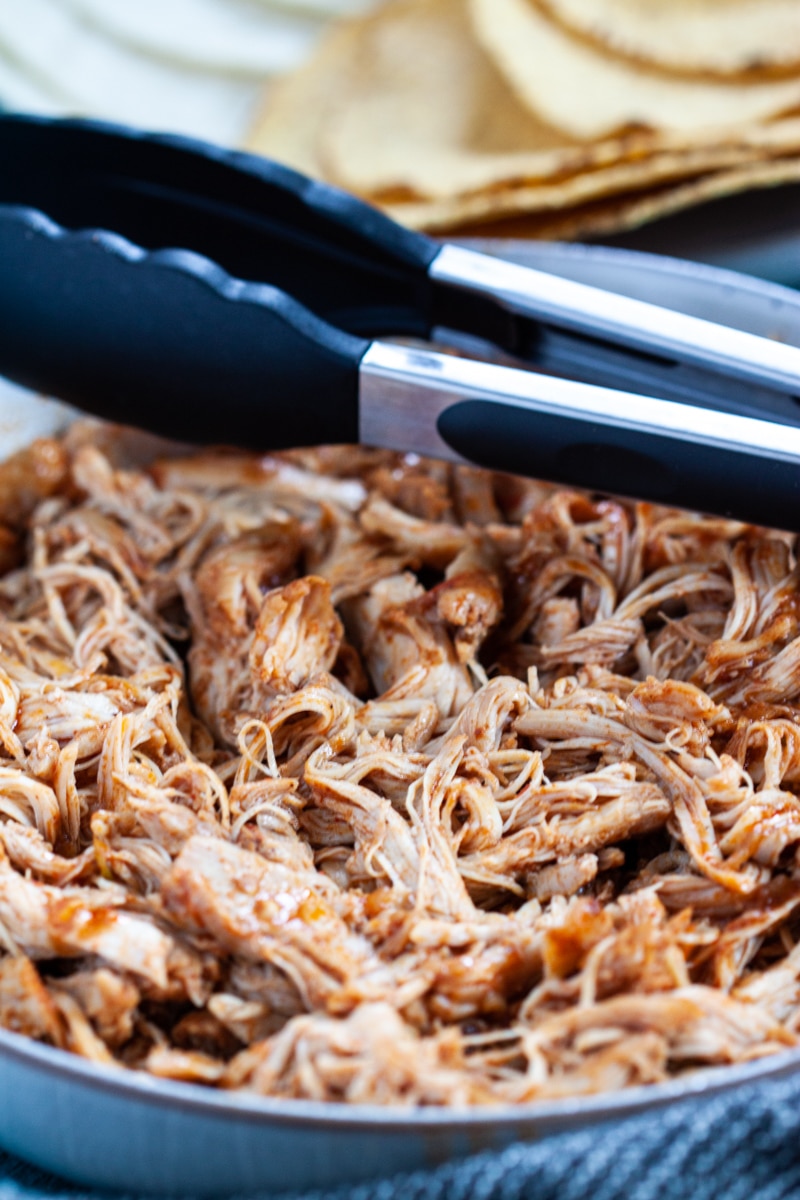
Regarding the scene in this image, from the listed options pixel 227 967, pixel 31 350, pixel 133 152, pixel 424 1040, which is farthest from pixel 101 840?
pixel 133 152

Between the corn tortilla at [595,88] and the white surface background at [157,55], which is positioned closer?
the corn tortilla at [595,88]

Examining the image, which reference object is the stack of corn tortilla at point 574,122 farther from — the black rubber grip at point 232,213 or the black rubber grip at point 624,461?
the black rubber grip at point 624,461

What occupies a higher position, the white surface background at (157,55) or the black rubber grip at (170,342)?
the white surface background at (157,55)

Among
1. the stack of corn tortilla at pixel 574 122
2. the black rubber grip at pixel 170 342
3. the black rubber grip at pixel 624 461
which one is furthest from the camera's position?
the stack of corn tortilla at pixel 574 122

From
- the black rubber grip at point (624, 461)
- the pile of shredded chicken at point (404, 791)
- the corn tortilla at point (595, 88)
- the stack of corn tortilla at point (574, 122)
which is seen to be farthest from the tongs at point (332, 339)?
the corn tortilla at point (595, 88)

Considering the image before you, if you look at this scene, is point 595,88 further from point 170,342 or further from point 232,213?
point 170,342

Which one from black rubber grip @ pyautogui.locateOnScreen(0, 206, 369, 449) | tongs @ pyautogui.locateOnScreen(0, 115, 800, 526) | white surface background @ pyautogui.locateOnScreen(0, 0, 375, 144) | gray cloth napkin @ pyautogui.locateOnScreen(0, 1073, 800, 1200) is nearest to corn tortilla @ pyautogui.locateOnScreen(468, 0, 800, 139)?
white surface background @ pyautogui.locateOnScreen(0, 0, 375, 144)

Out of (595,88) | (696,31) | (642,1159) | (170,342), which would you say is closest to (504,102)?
(595,88)

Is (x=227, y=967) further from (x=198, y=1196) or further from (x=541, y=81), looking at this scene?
(x=541, y=81)

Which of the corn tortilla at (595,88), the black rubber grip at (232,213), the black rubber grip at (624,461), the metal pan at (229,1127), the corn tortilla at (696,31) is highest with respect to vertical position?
the corn tortilla at (696,31)
